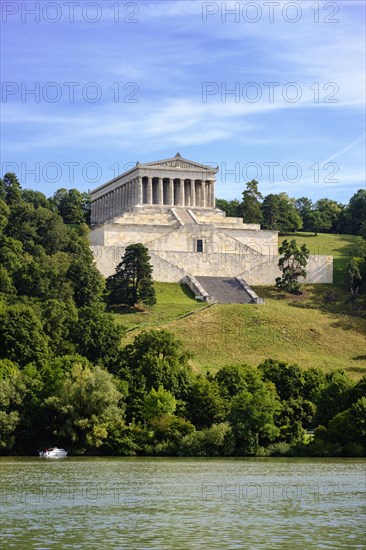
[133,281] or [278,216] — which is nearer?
[133,281]

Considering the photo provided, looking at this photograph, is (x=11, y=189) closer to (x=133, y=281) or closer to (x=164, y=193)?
(x=164, y=193)

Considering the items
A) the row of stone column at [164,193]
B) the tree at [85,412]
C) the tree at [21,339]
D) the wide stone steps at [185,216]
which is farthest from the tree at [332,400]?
the row of stone column at [164,193]

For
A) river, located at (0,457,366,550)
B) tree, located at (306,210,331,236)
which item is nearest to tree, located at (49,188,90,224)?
tree, located at (306,210,331,236)

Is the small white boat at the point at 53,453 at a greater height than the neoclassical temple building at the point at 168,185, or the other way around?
the neoclassical temple building at the point at 168,185

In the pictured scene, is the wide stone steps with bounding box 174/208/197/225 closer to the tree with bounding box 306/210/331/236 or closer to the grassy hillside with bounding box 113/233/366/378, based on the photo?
the grassy hillside with bounding box 113/233/366/378

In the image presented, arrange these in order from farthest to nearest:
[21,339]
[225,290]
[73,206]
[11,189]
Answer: [73,206] → [11,189] → [225,290] → [21,339]

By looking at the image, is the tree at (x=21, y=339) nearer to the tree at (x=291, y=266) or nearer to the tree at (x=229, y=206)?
the tree at (x=291, y=266)

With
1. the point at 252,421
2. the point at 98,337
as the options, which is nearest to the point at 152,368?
the point at 98,337
